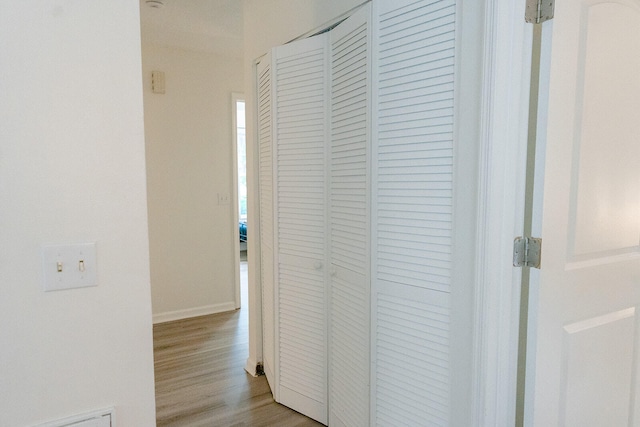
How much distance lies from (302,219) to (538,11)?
1336 mm

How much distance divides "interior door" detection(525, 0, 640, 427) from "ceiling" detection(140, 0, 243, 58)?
7.56 feet

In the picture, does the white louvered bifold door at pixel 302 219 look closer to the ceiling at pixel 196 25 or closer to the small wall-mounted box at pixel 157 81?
the ceiling at pixel 196 25

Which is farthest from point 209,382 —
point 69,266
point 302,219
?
point 69,266

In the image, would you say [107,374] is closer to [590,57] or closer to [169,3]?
[590,57]

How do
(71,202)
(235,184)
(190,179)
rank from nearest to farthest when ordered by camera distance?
(71,202) → (190,179) → (235,184)

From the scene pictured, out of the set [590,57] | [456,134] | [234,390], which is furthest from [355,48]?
[234,390]

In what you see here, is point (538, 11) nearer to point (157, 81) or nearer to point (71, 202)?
point (71, 202)

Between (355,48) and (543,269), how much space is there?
3.70ft

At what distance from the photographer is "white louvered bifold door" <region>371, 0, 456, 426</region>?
134cm

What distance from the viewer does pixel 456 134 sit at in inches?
50.7

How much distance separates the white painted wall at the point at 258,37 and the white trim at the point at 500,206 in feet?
2.93

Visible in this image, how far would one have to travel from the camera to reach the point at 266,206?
2424 mm

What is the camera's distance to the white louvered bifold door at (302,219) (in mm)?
1994

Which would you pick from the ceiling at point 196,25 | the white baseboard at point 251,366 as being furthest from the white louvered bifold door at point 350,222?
the ceiling at point 196,25
